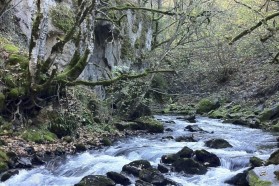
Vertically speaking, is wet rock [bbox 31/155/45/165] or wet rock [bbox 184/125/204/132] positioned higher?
wet rock [bbox 184/125/204/132]

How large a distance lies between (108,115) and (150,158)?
4246 millimetres

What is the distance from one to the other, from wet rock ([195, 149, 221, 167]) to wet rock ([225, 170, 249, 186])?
3.68ft

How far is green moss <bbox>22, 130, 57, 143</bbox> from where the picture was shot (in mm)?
10109

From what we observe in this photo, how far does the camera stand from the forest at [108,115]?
854 cm

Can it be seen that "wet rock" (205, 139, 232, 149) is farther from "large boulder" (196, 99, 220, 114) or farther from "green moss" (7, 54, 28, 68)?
"large boulder" (196, 99, 220, 114)

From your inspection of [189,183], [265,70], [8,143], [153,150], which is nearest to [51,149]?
[8,143]

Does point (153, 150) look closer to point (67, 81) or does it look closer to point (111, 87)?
point (67, 81)

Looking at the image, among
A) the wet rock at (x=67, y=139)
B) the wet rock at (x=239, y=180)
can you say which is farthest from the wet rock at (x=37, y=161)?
the wet rock at (x=239, y=180)

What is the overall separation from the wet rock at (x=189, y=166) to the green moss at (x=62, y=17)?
8.69m

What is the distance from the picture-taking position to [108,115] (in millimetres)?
13945

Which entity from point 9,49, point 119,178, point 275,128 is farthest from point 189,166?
point 275,128

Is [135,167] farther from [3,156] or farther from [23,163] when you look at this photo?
[3,156]

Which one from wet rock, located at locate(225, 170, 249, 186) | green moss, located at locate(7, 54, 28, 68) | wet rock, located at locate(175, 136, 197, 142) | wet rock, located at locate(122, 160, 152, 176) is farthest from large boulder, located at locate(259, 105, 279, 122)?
green moss, located at locate(7, 54, 28, 68)

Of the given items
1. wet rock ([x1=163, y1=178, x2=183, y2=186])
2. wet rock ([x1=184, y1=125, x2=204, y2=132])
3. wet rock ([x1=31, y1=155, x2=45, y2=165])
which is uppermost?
wet rock ([x1=184, y1=125, x2=204, y2=132])
